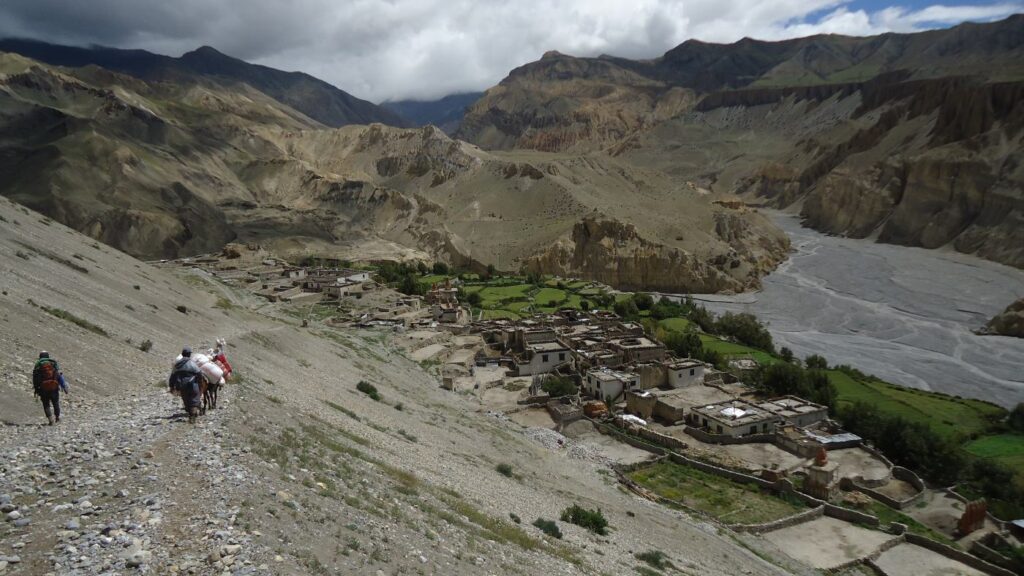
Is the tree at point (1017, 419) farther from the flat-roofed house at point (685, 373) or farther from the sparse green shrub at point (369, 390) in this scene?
the sparse green shrub at point (369, 390)

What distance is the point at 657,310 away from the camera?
60.3 metres

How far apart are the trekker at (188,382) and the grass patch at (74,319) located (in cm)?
838

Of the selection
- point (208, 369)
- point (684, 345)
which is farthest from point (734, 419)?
point (208, 369)

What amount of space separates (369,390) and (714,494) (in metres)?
13.3

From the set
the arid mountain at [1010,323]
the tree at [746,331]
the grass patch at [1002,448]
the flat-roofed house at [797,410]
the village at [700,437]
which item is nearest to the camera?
the village at [700,437]

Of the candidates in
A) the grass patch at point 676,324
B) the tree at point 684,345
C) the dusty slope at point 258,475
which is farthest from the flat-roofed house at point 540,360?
the grass patch at point 676,324

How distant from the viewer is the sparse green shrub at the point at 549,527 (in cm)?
1362

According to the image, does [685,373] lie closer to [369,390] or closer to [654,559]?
[369,390]

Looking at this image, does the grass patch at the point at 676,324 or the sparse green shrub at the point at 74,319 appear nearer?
the sparse green shrub at the point at 74,319

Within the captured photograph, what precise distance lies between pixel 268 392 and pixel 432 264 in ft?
236

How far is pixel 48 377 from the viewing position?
33.4 feet

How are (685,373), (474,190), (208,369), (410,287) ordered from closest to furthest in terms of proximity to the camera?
1. (208,369)
2. (685,373)
3. (410,287)
4. (474,190)

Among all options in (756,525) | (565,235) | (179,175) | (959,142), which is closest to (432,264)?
(565,235)

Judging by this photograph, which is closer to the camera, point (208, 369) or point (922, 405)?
point (208, 369)
